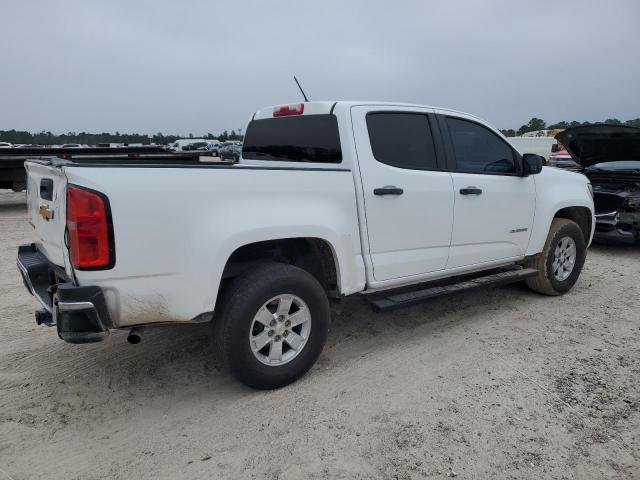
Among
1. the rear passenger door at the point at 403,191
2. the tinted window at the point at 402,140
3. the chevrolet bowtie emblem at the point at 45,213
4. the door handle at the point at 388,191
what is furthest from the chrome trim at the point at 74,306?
the tinted window at the point at 402,140

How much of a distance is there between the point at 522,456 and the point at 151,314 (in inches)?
86.6

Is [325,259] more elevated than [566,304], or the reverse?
[325,259]

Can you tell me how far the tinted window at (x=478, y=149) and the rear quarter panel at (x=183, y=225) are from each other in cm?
171

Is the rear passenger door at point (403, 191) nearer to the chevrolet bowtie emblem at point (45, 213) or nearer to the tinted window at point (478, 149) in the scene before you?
the tinted window at point (478, 149)

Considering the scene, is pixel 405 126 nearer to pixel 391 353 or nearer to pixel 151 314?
pixel 391 353

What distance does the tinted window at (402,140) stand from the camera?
3.74 m

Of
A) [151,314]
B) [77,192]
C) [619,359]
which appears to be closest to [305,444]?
[151,314]

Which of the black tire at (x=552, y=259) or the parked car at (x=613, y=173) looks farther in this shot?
the parked car at (x=613, y=173)

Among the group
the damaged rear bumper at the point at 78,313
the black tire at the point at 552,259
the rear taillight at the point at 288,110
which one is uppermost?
the rear taillight at the point at 288,110

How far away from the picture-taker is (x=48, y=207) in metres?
2.99

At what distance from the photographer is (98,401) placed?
3.18 m

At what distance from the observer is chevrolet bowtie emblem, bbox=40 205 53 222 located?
2940 mm

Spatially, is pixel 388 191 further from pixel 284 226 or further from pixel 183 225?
pixel 183 225

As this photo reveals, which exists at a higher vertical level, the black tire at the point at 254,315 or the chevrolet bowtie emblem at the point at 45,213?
the chevrolet bowtie emblem at the point at 45,213
